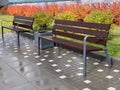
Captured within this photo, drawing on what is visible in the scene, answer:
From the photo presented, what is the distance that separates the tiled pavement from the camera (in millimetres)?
4648

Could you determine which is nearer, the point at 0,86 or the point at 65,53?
the point at 0,86

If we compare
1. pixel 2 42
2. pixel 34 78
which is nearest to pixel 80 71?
pixel 34 78

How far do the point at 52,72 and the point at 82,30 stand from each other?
133 cm

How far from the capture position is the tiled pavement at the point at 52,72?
4648 millimetres

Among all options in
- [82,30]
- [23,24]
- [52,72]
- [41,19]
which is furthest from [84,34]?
[41,19]

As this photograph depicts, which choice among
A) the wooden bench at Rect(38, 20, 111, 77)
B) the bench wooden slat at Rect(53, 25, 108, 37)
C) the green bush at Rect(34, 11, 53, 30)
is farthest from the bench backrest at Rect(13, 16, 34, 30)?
the bench wooden slat at Rect(53, 25, 108, 37)

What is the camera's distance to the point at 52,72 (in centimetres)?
543

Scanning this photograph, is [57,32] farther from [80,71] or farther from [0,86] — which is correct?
[0,86]

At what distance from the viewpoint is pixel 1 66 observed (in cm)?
602

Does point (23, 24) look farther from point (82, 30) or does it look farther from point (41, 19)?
point (82, 30)

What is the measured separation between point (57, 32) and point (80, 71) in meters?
1.98

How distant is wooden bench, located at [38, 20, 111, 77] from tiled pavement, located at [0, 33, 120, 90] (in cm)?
34

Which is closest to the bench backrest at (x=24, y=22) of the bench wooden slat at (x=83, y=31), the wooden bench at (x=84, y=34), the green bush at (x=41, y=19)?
the green bush at (x=41, y=19)

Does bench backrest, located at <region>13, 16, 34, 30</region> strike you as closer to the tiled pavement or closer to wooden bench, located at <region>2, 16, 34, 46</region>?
wooden bench, located at <region>2, 16, 34, 46</region>
